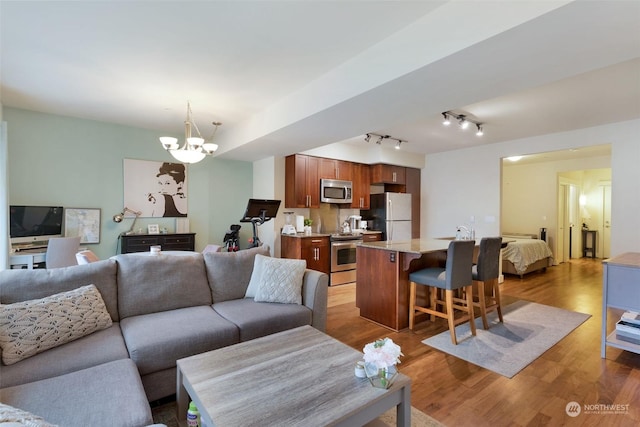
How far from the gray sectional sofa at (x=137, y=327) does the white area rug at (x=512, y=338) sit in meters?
1.34

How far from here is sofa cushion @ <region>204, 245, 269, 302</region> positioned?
267 centimetres

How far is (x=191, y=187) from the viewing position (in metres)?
4.98

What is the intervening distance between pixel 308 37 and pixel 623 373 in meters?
3.55

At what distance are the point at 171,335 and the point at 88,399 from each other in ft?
2.08

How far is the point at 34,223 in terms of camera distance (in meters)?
3.65

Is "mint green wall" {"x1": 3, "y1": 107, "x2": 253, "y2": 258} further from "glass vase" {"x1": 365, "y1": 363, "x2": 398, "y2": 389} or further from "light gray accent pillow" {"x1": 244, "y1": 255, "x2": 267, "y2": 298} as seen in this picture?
"glass vase" {"x1": 365, "y1": 363, "x2": 398, "y2": 389}

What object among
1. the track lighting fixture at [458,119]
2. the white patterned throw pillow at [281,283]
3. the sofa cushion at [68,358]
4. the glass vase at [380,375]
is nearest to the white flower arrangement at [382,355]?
the glass vase at [380,375]

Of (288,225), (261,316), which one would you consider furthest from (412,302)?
(288,225)

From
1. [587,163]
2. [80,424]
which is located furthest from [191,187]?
[587,163]

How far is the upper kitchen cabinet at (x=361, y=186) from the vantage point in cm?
585

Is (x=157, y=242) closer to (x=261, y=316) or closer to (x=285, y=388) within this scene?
(x=261, y=316)

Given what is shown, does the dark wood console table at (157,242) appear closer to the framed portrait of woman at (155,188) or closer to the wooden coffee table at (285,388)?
the framed portrait of woman at (155,188)

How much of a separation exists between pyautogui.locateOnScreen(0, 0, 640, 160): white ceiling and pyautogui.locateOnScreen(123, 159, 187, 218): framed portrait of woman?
3.27 feet

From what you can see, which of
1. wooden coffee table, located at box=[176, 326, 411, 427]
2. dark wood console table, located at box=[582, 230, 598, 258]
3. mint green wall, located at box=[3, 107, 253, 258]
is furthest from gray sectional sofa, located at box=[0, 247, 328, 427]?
dark wood console table, located at box=[582, 230, 598, 258]
